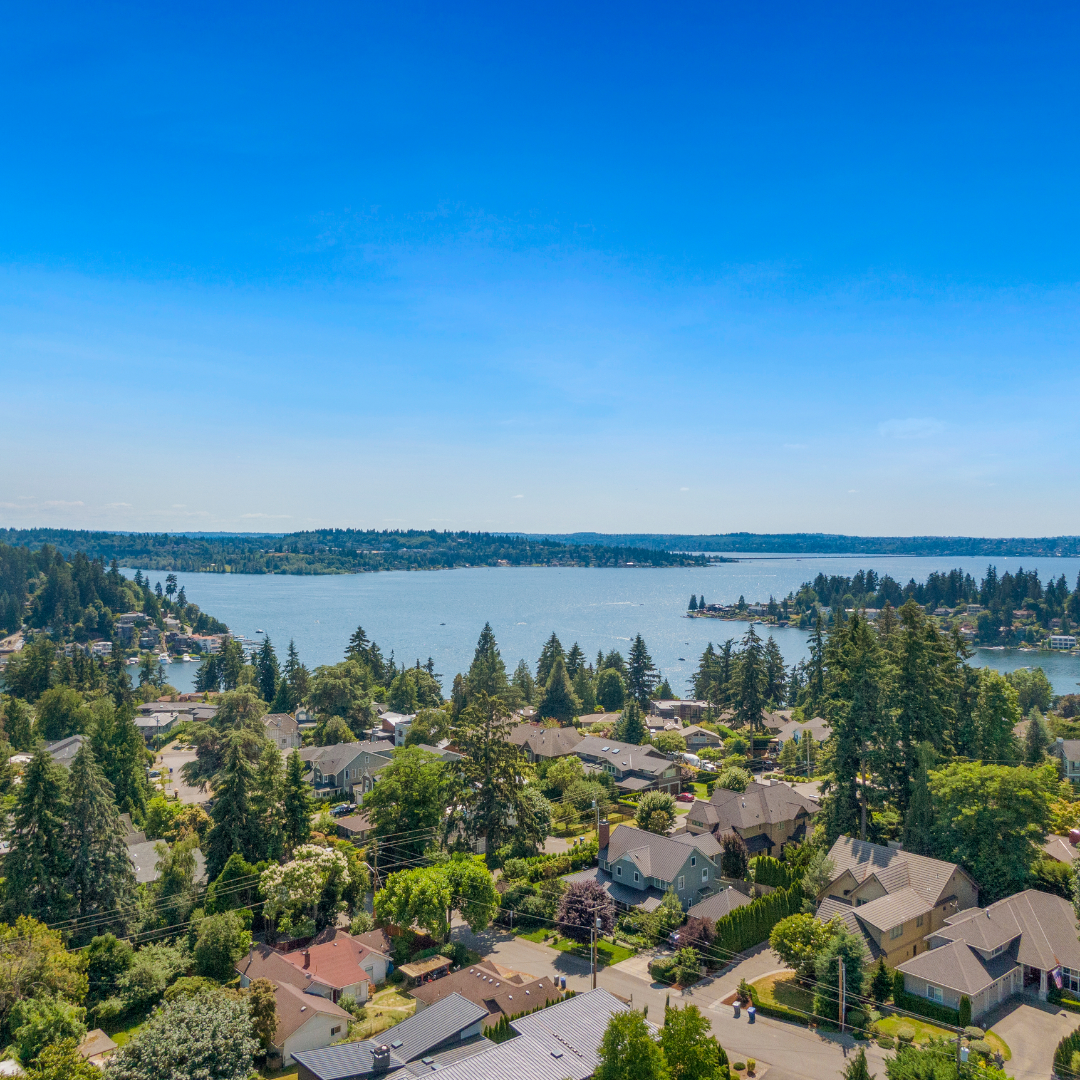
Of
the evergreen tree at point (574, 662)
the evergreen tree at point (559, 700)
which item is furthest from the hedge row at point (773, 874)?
the evergreen tree at point (574, 662)

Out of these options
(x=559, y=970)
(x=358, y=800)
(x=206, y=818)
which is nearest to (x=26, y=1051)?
(x=559, y=970)

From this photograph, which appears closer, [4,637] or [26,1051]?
[26,1051]

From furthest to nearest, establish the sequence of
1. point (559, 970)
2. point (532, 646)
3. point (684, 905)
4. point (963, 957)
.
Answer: point (532, 646) → point (684, 905) → point (559, 970) → point (963, 957)

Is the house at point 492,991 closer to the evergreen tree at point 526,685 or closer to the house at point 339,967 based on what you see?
the house at point 339,967

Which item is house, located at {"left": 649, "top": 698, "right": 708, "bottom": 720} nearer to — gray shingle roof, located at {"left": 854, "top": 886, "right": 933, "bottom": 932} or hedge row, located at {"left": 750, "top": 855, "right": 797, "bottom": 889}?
hedge row, located at {"left": 750, "top": 855, "right": 797, "bottom": 889}

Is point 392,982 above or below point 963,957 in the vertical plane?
below

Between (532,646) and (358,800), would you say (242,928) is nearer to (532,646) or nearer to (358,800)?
(358,800)

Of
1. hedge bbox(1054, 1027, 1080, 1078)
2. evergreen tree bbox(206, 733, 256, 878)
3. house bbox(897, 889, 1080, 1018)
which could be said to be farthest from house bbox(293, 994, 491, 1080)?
hedge bbox(1054, 1027, 1080, 1078)
